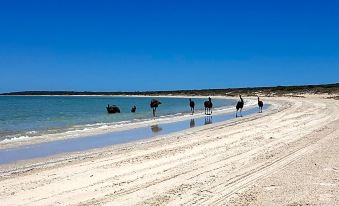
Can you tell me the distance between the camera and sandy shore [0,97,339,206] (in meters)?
8.23

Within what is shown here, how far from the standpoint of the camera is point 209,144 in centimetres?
1603

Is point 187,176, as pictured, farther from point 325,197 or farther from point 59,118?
point 59,118

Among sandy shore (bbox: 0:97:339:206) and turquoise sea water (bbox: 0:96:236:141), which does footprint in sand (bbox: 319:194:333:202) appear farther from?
turquoise sea water (bbox: 0:96:236:141)

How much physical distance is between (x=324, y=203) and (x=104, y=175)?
207 inches

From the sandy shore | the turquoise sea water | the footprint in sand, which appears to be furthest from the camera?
the turquoise sea water

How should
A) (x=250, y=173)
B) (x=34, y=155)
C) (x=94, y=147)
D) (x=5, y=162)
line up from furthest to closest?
(x=94, y=147), (x=34, y=155), (x=5, y=162), (x=250, y=173)

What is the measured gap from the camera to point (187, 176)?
10.1 meters

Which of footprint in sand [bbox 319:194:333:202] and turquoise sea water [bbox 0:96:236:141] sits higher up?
footprint in sand [bbox 319:194:333:202]

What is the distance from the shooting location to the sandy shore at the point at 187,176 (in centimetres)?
823

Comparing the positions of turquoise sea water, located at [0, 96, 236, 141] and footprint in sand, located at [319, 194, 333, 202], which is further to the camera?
turquoise sea water, located at [0, 96, 236, 141]

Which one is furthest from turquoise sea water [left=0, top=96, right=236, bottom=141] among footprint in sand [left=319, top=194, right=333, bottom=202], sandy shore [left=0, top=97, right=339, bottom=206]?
footprint in sand [left=319, top=194, right=333, bottom=202]

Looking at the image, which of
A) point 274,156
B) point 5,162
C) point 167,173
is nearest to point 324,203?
point 167,173

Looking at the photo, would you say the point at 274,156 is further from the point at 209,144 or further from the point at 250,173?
the point at 209,144

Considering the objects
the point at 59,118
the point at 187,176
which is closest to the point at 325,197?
the point at 187,176
